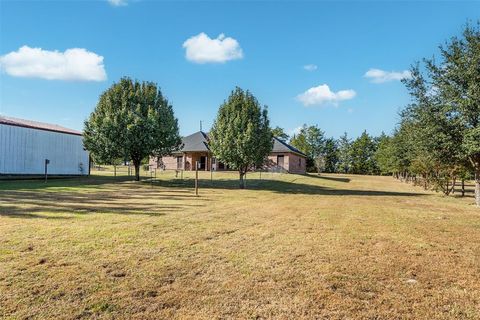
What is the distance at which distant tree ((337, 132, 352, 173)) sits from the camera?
229 ft

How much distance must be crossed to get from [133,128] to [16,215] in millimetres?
13609

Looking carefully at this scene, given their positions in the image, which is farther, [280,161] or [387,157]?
[280,161]

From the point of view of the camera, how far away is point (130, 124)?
21719 millimetres

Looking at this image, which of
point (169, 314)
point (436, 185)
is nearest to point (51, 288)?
point (169, 314)

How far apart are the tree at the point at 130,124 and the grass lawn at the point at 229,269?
13.7m

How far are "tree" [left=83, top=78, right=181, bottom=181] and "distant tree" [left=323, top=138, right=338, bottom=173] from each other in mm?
50669

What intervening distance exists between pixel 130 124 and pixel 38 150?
38.1 ft

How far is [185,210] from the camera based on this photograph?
10.6m

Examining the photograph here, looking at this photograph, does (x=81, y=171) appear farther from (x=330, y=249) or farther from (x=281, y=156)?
(x=330, y=249)

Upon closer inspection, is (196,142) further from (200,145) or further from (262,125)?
(262,125)

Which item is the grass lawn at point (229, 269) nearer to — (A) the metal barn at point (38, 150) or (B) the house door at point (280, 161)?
(A) the metal barn at point (38, 150)

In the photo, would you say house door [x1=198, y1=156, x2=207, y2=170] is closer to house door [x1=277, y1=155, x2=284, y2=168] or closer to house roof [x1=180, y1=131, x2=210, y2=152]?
house roof [x1=180, y1=131, x2=210, y2=152]

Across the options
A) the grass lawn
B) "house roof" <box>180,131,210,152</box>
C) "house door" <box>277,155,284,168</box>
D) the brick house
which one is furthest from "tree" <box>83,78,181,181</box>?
"house door" <box>277,155,284,168</box>

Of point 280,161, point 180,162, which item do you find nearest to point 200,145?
point 180,162
